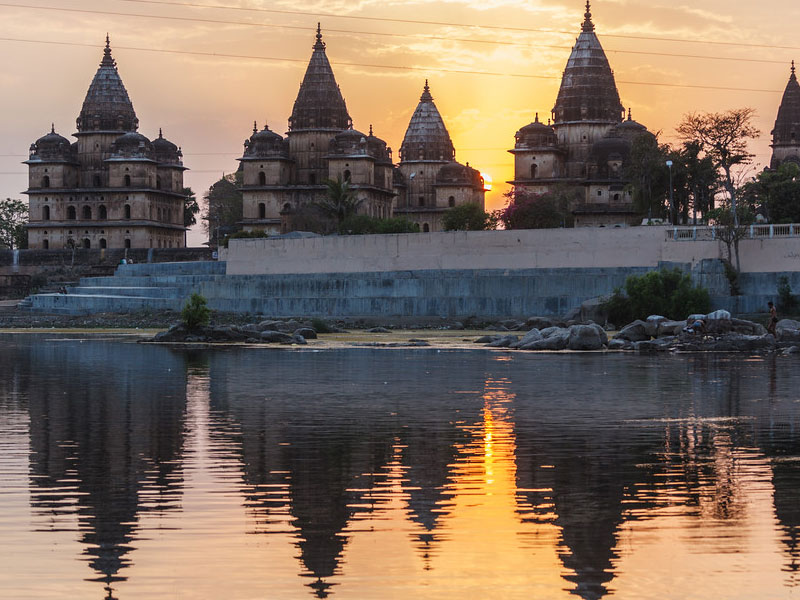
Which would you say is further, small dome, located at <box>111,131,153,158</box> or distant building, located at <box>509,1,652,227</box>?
small dome, located at <box>111,131,153,158</box>

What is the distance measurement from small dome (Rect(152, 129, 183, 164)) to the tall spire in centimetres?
1429

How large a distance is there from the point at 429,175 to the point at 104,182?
26.7 m

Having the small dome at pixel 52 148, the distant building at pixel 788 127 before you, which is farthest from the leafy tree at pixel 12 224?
the distant building at pixel 788 127

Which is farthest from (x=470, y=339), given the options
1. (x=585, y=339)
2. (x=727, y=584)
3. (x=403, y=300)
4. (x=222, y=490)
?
(x=727, y=584)

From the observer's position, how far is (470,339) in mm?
49969

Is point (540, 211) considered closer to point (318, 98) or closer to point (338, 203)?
point (338, 203)

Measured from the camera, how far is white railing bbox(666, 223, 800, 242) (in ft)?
191

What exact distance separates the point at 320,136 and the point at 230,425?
8412cm

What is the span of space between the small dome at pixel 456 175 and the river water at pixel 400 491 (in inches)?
3317

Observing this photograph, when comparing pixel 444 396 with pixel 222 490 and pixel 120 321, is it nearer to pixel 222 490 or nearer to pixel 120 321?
pixel 222 490

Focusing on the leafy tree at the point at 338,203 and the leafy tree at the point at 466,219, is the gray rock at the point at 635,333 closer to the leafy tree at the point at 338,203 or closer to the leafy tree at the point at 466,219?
the leafy tree at the point at 466,219

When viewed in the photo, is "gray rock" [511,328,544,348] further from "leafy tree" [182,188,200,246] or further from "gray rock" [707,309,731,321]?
"leafy tree" [182,188,200,246]

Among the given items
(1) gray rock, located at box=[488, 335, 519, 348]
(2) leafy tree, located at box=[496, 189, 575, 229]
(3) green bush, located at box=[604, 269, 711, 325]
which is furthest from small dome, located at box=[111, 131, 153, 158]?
(1) gray rock, located at box=[488, 335, 519, 348]

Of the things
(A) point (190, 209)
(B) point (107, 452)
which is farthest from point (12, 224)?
(B) point (107, 452)
